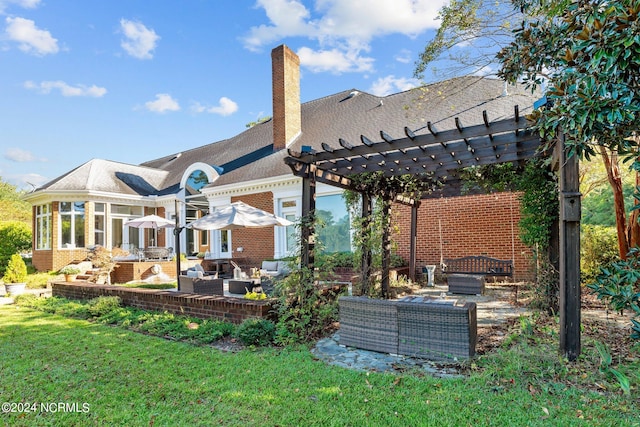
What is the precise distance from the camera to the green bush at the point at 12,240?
16.2 metres

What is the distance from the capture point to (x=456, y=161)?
6145 mm

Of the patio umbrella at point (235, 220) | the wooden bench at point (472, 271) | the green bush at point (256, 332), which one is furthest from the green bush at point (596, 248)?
the green bush at point (256, 332)

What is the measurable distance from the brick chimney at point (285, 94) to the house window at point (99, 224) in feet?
29.3

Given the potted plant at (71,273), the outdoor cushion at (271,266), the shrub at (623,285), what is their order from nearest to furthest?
the shrub at (623,285), the outdoor cushion at (271,266), the potted plant at (71,273)

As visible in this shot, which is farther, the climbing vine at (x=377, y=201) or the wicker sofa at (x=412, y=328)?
the climbing vine at (x=377, y=201)

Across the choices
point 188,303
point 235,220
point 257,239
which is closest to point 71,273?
point 257,239

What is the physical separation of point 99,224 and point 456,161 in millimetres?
16722

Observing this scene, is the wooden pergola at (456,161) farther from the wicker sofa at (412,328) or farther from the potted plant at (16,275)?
the potted plant at (16,275)

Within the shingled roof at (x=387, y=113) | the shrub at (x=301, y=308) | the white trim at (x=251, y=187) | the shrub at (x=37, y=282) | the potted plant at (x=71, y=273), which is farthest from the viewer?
the white trim at (x=251, y=187)

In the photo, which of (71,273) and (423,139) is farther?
(71,273)

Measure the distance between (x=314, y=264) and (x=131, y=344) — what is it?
3093 mm

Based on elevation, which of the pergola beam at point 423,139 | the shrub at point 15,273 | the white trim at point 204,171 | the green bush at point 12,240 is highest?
the white trim at point 204,171

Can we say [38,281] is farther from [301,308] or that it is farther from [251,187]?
[301,308]

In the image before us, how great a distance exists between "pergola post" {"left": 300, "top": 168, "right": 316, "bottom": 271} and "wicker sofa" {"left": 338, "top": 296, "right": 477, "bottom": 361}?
1.08m
